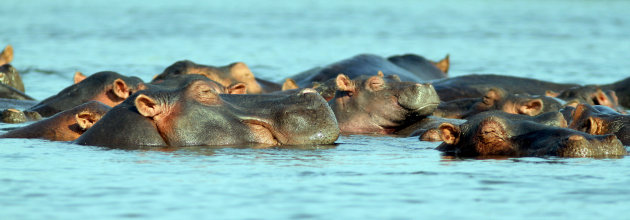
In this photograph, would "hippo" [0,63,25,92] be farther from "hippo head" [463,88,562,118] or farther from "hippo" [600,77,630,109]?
"hippo" [600,77,630,109]

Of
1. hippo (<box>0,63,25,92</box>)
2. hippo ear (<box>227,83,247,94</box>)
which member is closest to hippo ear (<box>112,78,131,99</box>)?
hippo ear (<box>227,83,247,94</box>)

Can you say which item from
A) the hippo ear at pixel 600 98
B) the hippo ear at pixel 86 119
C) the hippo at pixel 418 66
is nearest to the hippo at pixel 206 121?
the hippo ear at pixel 86 119

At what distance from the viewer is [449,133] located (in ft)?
28.2

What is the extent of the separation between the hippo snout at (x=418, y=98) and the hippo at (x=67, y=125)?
3.22 m

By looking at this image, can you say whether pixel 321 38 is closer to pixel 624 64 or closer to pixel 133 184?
pixel 624 64

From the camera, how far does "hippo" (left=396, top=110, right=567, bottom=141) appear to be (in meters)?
8.78

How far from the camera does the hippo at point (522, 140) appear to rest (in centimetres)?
785

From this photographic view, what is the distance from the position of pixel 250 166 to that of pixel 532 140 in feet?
6.99

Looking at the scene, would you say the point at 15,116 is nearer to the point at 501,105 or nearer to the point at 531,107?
the point at 501,105

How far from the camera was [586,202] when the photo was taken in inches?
252

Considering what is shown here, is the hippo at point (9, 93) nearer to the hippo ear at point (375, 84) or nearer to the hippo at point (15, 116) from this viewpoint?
the hippo at point (15, 116)

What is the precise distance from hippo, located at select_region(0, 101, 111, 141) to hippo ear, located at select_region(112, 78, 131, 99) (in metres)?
1.16

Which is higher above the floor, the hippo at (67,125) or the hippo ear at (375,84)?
the hippo ear at (375,84)

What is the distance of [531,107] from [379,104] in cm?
166
